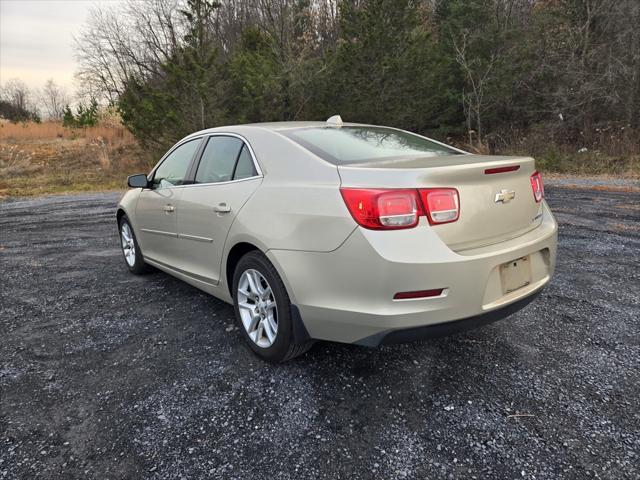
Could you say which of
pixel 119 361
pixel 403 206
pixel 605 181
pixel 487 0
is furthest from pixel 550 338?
pixel 487 0

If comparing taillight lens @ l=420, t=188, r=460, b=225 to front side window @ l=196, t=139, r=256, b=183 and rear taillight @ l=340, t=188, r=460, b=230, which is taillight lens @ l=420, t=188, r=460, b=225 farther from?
front side window @ l=196, t=139, r=256, b=183

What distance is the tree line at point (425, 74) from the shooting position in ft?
49.6

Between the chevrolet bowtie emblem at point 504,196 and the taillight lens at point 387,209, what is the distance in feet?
1.85

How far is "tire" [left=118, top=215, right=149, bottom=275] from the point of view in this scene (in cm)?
464

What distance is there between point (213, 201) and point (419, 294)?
1661 millimetres

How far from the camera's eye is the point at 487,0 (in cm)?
1819

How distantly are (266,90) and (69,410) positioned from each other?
594 inches

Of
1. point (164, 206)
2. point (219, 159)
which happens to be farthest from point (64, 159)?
point (219, 159)

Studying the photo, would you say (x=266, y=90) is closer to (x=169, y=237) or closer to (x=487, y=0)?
Result: (x=487, y=0)

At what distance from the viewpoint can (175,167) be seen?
395 cm

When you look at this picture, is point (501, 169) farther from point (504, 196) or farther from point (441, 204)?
point (441, 204)

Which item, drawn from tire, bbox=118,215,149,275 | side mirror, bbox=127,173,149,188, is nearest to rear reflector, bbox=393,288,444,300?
side mirror, bbox=127,173,149,188

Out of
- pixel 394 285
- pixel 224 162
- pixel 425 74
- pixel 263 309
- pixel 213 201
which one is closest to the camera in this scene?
pixel 394 285

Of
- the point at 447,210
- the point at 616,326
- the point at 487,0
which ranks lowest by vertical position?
the point at 616,326
